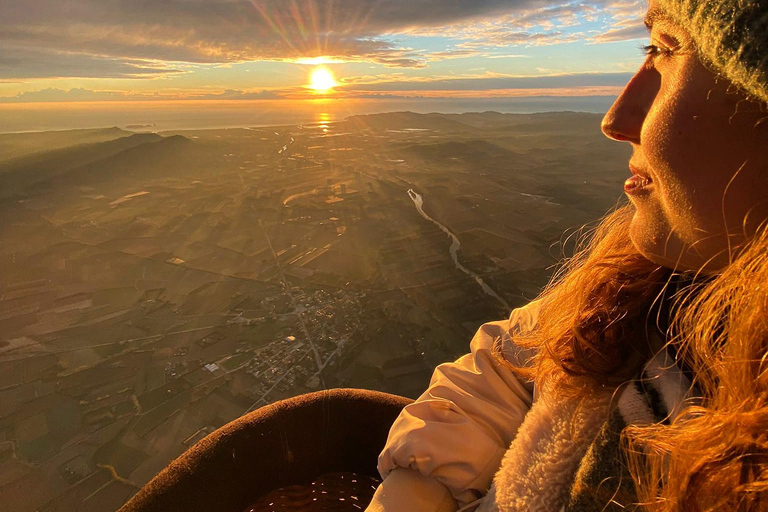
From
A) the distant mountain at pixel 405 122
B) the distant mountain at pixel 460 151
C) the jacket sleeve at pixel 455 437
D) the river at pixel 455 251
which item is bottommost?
the river at pixel 455 251

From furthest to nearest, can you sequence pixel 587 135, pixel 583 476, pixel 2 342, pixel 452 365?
pixel 587 135 < pixel 2 342 < pixel 452 365 < pixel 583 476

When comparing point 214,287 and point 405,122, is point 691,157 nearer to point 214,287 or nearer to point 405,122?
point 214,287

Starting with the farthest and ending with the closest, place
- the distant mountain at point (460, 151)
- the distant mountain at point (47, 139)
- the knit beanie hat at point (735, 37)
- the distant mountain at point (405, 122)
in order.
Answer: the distant mountain at point (405, 122) → the distant mountain at point (460, 151) → the distant mountain at point (47, 139) → the knit beanie hat at point (735, 37)

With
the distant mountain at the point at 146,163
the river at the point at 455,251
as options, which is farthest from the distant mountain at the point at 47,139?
the river at the point at 455,251

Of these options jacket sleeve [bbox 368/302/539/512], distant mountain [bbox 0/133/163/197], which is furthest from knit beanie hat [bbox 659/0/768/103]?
distant mountain [bbox 0/133/163/197]

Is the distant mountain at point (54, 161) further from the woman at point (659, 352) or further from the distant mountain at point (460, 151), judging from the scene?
the distant mountain at point (460, 151)

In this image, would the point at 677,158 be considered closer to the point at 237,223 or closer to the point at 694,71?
the point at 694,71

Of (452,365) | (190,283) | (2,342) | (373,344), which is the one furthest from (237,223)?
(452,365)

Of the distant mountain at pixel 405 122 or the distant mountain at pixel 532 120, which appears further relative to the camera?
the distant mountain at pixel 405 122

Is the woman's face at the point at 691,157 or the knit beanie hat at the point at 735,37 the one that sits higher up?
the knit beanie hat at the point at 735,37
